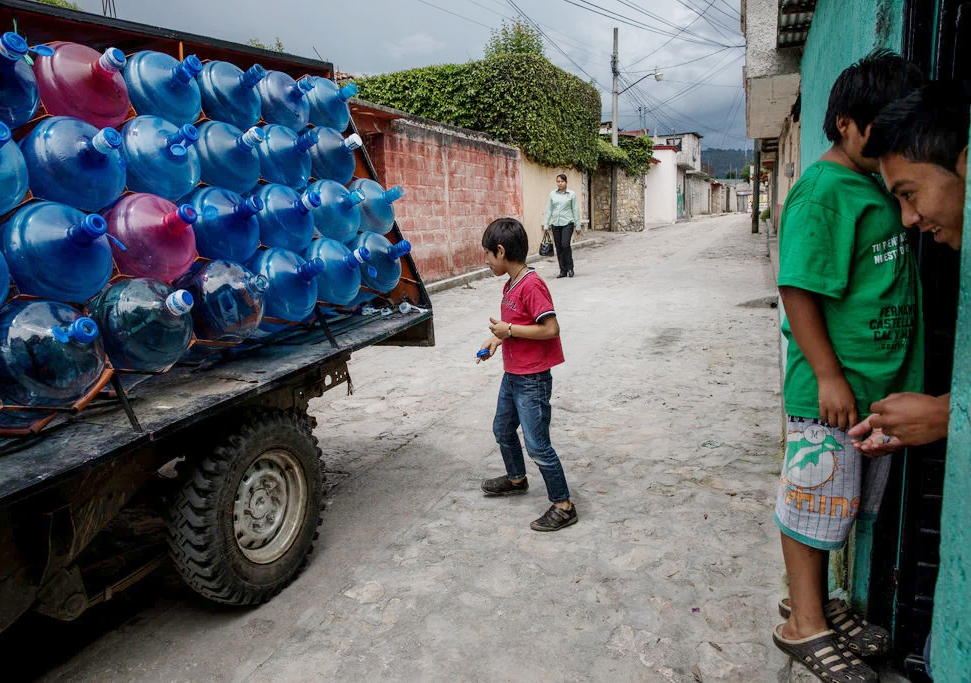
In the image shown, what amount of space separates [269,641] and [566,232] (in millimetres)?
10325

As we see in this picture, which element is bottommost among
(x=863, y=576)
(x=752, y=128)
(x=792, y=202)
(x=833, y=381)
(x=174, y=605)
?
(x=174, y=605)

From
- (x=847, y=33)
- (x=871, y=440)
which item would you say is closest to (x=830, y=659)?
(x=871, y=440)

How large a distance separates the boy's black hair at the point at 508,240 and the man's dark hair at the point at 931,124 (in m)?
1.91

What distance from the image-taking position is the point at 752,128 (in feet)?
48.5

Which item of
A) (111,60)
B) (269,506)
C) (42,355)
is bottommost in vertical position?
(269,506)

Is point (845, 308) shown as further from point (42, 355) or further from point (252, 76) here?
point (252, 76)

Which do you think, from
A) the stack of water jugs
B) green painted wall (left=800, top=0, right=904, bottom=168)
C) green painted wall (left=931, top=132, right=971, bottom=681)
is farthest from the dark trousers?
green painted wall (left=931, top=132, right=971, bottom=681)

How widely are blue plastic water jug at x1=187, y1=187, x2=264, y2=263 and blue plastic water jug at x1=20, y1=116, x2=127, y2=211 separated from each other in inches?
14.5

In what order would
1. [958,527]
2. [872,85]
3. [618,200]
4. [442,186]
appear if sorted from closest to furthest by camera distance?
[958,527] < [872,85] < [442,186] < [618,200]

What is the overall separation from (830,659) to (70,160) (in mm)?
2675

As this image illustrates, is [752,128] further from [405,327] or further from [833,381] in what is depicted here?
[833,381]

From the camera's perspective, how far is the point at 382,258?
11.3 ft

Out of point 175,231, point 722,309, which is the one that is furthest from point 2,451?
point 722,309

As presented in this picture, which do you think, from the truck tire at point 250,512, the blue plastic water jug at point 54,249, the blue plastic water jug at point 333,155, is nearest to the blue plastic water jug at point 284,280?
the truck tire at point 250,512
